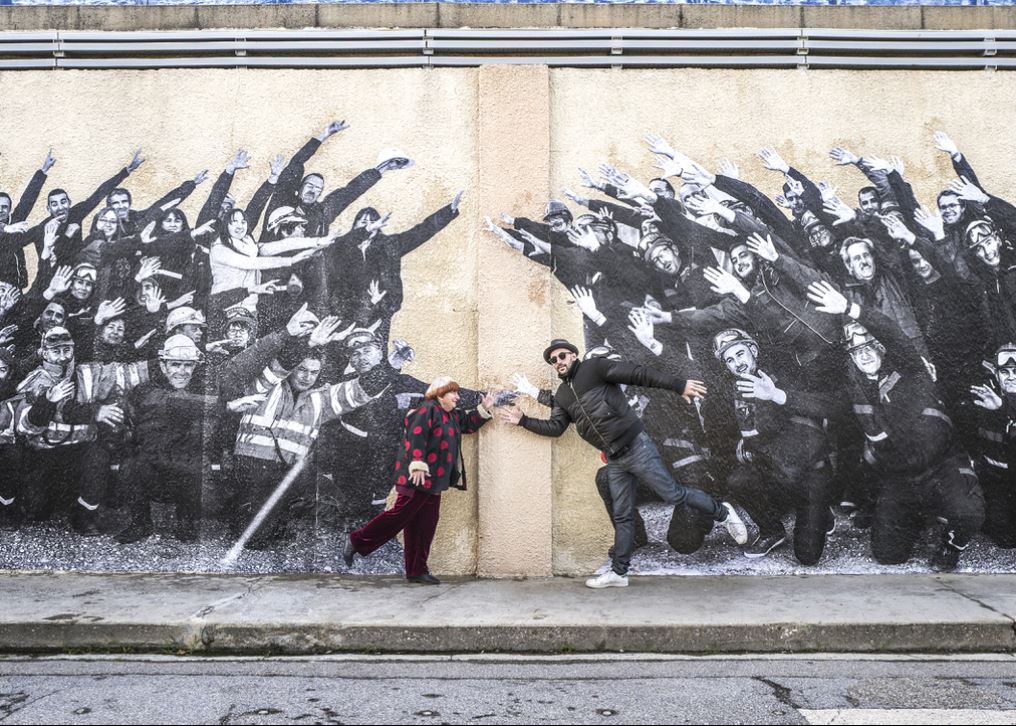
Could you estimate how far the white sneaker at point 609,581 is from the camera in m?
6.27

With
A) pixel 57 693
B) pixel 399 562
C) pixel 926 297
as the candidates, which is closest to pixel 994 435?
pixel 926 297

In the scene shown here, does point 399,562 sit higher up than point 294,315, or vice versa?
Result: point 294,315

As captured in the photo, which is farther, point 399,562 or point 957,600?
point 399,562

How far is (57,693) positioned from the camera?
14.0 ft

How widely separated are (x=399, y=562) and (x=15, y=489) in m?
3.08

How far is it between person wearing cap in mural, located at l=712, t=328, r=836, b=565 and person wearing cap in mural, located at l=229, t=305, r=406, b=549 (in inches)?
106

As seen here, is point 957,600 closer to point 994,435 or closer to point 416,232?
point 994,435

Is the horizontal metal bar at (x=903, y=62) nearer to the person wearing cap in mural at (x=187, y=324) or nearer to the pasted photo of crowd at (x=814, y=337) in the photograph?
the pasted photo of crowd at (x=814, y=337)

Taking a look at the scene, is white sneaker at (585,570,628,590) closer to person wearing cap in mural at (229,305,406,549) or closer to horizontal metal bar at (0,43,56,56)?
person wearing cap in mural at (229,305,406,549)

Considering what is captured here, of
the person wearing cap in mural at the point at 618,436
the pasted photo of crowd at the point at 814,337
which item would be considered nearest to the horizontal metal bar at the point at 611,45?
the pasted photo of crowd at the point at 814,337

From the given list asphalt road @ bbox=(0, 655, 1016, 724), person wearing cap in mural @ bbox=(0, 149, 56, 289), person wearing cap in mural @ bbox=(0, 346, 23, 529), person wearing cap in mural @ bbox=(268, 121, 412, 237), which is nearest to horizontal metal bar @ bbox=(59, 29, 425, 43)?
person wearing cap in mural @ bbox=(268, 121, 412, 237)

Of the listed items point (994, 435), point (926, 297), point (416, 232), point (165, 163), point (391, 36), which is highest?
point (391, 36)

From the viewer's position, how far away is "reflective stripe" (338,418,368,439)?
6918mm

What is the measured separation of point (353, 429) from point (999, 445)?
16.3 ft
